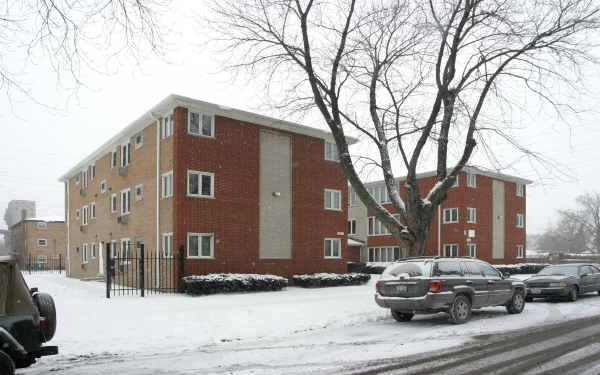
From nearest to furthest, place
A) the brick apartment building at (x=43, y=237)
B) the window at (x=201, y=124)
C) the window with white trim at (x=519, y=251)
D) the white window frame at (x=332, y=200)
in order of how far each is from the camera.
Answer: the window at (x=201, y=124) → the white window frame at (x=332, y=200) → the window with white trim at (x=519, y=251) → the brick apartment building at (x=43, y=237)

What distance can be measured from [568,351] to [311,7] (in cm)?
1234

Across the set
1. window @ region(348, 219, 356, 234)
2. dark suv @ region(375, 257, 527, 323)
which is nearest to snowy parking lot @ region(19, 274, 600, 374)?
dark suv @ region(375, 257, 527, 323)

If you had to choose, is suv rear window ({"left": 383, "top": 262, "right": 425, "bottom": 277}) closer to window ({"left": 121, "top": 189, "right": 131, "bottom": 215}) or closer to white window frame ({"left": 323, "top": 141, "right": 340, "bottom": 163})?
white window frame ({"left": 323, "top": 141, "right": 340, "bottom": 163})

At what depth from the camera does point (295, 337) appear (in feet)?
34.8

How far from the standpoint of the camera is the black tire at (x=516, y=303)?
44.5 feet

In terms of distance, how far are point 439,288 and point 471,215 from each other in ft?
94.0

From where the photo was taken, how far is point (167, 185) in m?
21.8

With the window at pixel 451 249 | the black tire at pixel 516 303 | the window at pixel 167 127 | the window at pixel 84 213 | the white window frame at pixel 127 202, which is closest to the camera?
the black tire at pixel 516 303

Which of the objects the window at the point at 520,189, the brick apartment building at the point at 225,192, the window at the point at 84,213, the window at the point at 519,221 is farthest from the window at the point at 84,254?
the window at the point at 520,189

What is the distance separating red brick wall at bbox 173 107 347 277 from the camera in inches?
821

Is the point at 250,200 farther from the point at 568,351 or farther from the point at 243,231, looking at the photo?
the point at 568,351

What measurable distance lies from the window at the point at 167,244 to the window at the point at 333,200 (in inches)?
347

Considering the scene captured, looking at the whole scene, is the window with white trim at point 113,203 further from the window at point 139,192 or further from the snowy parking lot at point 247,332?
the snowy parking lot at point 247,332

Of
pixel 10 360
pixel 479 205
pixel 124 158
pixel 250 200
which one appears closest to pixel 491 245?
pixel 479 205
